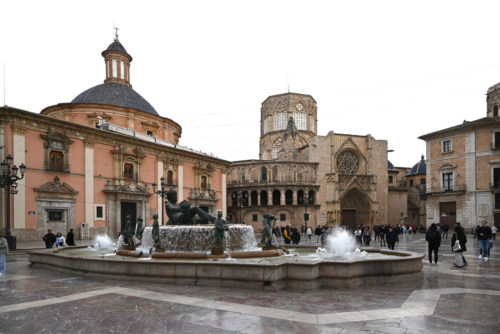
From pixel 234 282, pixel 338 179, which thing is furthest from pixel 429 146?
pixel 234 282

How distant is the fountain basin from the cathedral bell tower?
33.5 metres

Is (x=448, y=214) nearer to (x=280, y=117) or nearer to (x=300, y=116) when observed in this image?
(x=300, y=116)

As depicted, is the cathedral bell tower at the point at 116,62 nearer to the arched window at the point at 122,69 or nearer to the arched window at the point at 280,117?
the arched window at the point at 122,69

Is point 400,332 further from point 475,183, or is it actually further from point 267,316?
point 475,183

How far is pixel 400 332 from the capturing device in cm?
482

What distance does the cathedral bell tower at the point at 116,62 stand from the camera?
125 ft

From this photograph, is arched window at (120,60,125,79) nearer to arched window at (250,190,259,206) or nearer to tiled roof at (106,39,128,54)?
tiled roof at (106,39,128,54)

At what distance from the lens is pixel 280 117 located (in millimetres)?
57562

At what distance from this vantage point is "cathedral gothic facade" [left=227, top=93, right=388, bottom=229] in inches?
1807

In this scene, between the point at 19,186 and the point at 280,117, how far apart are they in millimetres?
41136

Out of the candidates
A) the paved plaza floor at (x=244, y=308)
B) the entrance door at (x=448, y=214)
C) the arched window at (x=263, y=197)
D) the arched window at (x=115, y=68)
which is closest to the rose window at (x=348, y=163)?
the arched window at (x=263, y=197)

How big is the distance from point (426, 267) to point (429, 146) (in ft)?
107

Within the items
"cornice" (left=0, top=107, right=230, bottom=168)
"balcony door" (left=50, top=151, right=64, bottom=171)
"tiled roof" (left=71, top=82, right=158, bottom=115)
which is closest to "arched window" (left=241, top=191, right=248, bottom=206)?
"cornice" (left=0, top=107, right=230, bottom=168)

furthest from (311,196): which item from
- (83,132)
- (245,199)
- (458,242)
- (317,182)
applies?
(458,242)
